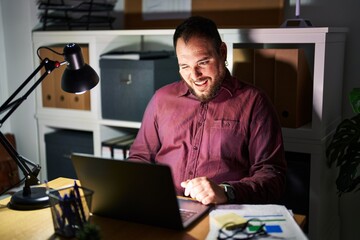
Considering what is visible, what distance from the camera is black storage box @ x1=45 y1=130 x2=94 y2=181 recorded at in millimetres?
2637

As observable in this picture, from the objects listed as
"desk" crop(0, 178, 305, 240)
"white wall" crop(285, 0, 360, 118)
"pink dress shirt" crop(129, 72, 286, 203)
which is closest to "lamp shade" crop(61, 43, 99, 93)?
"desk" crop(0, 178, 305, 240)

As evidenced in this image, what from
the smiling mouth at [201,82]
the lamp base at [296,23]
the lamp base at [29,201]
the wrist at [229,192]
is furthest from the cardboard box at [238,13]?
the lamp base at [29,201]

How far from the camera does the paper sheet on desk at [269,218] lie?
3.67 ft

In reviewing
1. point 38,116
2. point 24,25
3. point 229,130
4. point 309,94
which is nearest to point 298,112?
point 309,94

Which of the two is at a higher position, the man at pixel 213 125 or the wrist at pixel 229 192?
the man at pixel 213 125

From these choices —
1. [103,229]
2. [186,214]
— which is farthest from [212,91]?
[103,229]

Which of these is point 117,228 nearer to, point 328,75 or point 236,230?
point 236,230

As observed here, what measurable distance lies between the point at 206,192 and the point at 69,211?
397mm

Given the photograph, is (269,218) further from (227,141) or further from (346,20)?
(346,20)

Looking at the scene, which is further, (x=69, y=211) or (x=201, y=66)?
(x=201, y=66)

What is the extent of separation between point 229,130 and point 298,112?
0.45m

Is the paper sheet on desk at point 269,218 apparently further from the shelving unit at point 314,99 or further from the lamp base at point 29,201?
the shelving unit at point 314,99

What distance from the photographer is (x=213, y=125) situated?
5.86 feet

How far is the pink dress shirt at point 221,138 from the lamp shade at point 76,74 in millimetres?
502
